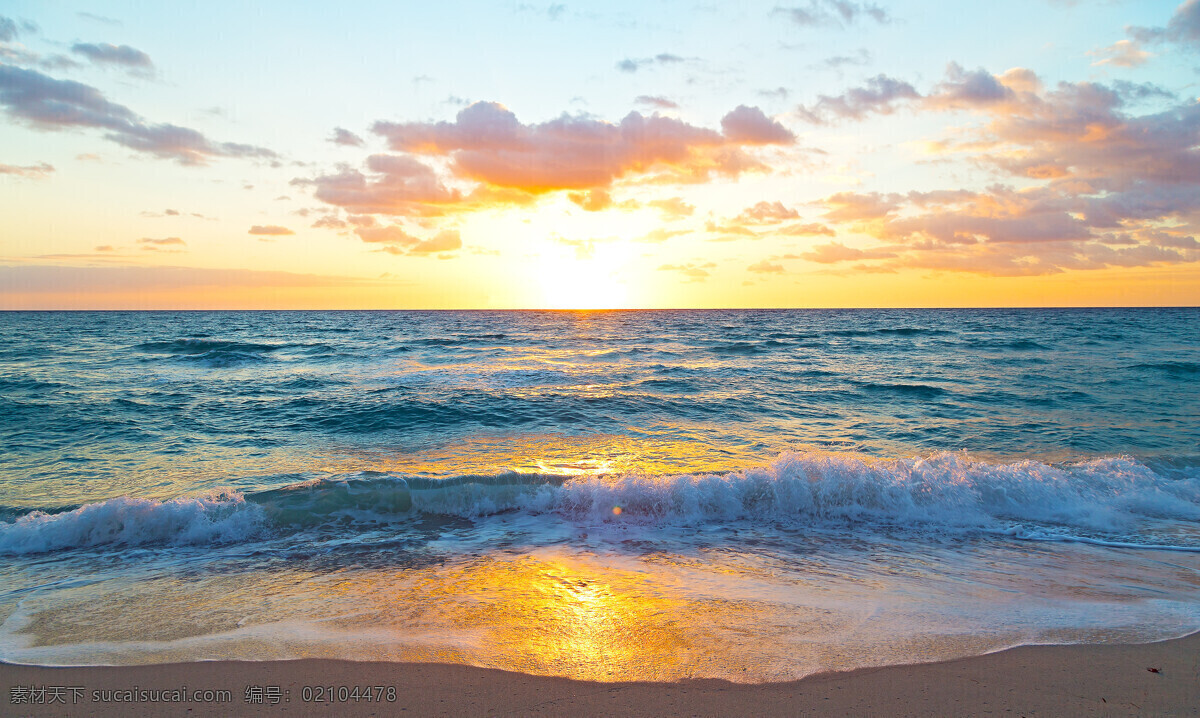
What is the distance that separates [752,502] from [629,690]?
Result: 551 centimetres

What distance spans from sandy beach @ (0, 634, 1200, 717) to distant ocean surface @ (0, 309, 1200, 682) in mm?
185

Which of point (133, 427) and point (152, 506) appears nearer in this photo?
point (152, 506)

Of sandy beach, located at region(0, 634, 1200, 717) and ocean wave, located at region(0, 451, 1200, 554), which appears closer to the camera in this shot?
sandy beach, located at region(0, 634, 1200, 717)

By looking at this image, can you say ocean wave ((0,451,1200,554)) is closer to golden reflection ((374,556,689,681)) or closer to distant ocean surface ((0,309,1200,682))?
distant ocean surface ((0,309,1200,682))

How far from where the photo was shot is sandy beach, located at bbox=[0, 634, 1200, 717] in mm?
3801

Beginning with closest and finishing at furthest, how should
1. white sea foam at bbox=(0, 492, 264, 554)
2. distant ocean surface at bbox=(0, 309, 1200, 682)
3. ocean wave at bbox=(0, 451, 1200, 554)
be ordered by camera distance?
distant ocean surface at bbox=(0, 309, 1200, 682), white sea foam at bbox=(0, 492, 264, 554), ocean wave at bbox=(0, 451, 1200, 554)

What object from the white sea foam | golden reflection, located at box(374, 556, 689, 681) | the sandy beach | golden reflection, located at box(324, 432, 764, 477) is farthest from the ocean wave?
the sandy beach

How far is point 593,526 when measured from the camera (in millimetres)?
8453

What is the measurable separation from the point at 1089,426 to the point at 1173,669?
13573 millimetres

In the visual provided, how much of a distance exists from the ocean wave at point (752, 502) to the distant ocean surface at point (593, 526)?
0.15ft

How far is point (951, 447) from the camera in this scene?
42.5ft

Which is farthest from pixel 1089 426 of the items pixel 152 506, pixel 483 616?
pixel 152 506

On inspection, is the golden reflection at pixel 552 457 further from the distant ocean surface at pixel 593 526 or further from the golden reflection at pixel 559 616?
the golden reflection at pixel 559 616

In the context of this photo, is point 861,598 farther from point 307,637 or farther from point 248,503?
point 248,503
